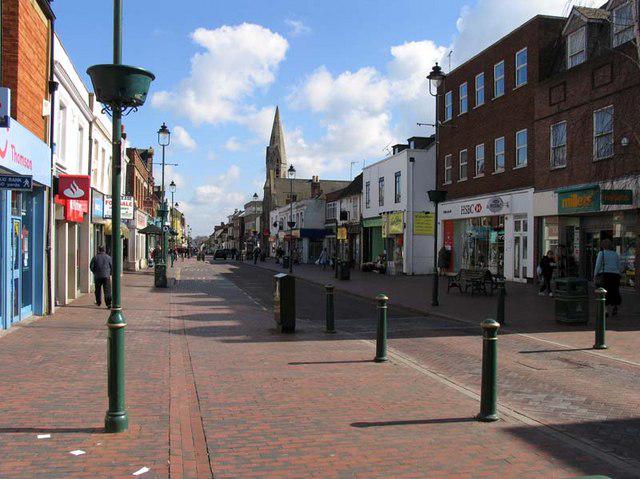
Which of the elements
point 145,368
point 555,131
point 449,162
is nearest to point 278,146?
point 449,162

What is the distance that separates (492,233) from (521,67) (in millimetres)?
7454

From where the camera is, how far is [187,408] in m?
6.36

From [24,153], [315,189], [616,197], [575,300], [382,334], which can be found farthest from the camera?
[315,189]

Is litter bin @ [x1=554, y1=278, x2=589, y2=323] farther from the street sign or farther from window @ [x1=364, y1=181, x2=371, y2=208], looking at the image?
window @ [x1=364, y1=181, x2=371, y2=208]

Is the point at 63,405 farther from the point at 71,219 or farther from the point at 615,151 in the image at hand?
the point at 615,151

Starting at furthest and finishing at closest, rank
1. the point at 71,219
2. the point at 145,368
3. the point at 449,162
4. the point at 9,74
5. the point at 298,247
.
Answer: the point at 298,247, the point at 449,162, the point at 71,219, the point at 9,74, the point at 145,368

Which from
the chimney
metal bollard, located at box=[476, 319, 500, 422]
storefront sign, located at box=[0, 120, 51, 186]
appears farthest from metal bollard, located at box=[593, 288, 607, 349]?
the chimney

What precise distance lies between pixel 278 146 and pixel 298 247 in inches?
1987

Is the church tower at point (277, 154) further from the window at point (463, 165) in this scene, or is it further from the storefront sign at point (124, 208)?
the storefront sign at point (124, 208)

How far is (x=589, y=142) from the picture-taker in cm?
2112

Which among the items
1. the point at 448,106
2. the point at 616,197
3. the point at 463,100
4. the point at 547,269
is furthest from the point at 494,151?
the point at 616,197

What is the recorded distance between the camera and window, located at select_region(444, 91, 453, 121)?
33062mm

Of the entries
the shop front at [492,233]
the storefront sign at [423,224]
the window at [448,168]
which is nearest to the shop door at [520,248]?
the shop front at [492,233]

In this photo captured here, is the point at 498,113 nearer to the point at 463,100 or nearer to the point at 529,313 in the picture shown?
the point at 463,100
